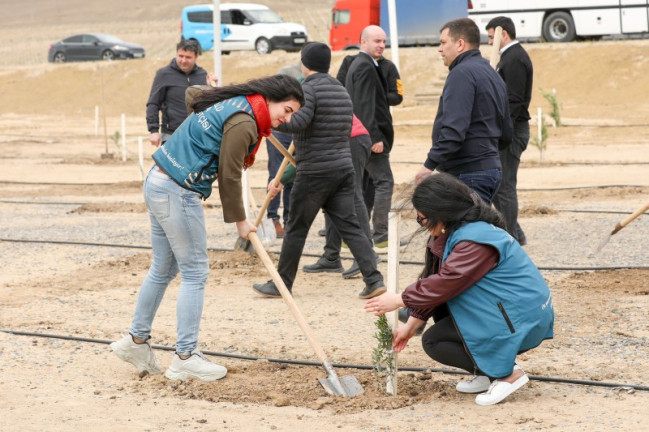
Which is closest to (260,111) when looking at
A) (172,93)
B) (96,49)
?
(172,93)

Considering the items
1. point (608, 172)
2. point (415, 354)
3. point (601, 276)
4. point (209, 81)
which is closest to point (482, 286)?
point (415, 354)

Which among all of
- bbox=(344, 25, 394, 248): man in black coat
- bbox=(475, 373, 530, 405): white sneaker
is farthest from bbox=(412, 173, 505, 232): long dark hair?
bbox=(344, 25, 394, 248): man in black coat

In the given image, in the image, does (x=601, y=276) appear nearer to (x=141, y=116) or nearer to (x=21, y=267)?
(x=21, y=267)

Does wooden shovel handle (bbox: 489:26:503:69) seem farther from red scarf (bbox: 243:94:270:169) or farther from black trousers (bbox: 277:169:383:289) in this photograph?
red scarf (bbox: 243:94:270:169)

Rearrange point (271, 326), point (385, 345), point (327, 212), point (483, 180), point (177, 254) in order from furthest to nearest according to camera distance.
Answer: point (327, 212)
point (271, 326)
point (483, 180)
point (177, 254)
point (385, 345)

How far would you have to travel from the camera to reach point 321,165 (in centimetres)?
680

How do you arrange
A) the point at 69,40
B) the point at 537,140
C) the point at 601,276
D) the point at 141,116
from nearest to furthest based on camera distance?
the point at 601,276 → the point at 537,140 → the point at 141,116 → the point at 69,40

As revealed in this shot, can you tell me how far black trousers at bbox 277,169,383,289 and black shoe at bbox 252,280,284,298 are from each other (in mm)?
256

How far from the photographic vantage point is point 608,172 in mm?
15414

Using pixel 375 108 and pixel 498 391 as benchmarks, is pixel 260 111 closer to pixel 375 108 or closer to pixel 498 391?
pixel 498 391

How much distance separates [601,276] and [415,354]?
261 cm

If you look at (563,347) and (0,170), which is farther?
(0,170)

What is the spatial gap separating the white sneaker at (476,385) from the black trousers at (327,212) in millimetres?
2155

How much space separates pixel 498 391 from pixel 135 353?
1952 mm
